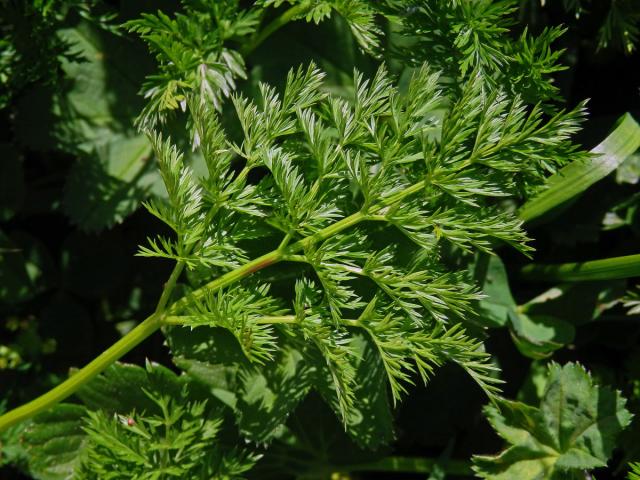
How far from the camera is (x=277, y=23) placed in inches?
61.9

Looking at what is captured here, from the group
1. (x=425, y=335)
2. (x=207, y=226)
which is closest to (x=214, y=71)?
(x=207, y=226)

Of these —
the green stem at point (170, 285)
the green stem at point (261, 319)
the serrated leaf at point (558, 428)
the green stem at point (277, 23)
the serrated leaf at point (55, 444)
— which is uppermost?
the green stem at point (277, 23)

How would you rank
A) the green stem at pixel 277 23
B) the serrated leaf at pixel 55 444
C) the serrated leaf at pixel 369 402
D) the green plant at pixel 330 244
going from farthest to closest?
the serrated leaf at pixel 55 444 → the serrated leaf at pixel 369 402 → the green stem at pixel 277 23 → the green plant at pixel 330 244

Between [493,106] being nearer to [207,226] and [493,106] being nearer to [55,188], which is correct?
[207,226]

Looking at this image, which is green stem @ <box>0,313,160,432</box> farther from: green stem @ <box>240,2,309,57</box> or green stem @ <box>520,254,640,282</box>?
green stem @ <box>520,254,640,282</box>

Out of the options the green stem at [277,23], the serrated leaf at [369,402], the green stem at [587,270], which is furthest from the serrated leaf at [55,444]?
the green stem at [587,270]

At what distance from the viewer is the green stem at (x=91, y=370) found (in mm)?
1435

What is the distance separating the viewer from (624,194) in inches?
73.4

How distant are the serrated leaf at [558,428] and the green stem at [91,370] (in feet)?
2.33

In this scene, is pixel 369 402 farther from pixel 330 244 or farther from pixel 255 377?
pixel 330 244

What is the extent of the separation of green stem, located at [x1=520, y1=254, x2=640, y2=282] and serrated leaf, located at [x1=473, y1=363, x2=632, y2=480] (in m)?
0.20

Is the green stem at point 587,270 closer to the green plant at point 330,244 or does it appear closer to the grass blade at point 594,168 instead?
the green plant at point 330,244

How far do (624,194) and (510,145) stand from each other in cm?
63

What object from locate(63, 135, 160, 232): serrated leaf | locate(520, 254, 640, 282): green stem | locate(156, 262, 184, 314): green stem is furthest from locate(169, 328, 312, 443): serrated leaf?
locate(520, 254, 640, 282): green stem
